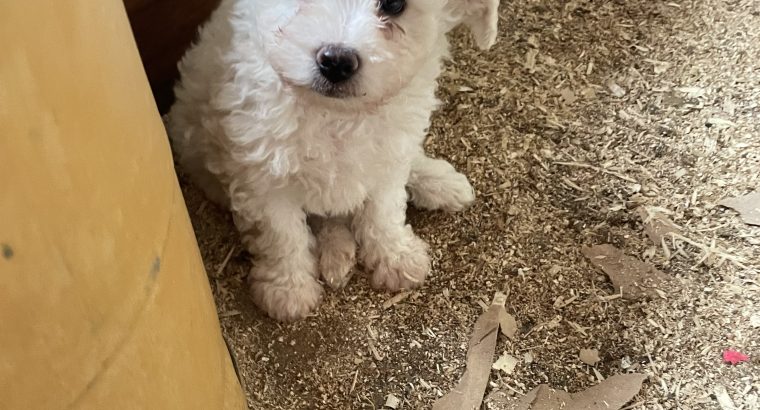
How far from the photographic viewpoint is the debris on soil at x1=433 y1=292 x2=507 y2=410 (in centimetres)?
190

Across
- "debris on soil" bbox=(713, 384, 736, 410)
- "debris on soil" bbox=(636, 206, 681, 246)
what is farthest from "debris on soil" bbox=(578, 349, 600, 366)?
"debris on soil" bbox=(636, 206, 681, 246)

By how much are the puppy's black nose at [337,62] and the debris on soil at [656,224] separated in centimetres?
110

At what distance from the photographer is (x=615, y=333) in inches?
79.3

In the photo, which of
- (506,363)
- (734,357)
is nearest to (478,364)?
(506,363)

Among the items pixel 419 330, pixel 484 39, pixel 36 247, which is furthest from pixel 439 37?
pixel 36 247

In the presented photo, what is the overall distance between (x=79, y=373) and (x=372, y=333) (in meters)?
1.02

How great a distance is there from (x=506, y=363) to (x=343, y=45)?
926mm

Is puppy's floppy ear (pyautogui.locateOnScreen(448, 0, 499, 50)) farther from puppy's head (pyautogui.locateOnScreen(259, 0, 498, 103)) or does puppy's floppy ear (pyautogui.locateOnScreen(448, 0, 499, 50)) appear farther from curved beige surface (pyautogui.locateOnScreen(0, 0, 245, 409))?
curved beige surface (pyautogui.locateOnScreen(0, 0, 245, 409))

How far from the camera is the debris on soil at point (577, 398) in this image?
189 cm

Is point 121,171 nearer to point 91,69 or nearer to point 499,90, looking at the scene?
point 91,69

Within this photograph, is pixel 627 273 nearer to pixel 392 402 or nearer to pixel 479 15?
pixel 392 402

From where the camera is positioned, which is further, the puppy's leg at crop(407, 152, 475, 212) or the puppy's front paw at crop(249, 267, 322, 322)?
the puppy's leg at crop(407, 152, 475, 212)

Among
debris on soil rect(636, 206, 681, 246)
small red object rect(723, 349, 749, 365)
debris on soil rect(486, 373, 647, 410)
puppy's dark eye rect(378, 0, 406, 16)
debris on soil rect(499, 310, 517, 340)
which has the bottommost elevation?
debris on soil rect(486, 373, 647, 410)

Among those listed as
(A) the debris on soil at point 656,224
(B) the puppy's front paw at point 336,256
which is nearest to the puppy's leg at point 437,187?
(B) the puppy's front paw at point 336,256
